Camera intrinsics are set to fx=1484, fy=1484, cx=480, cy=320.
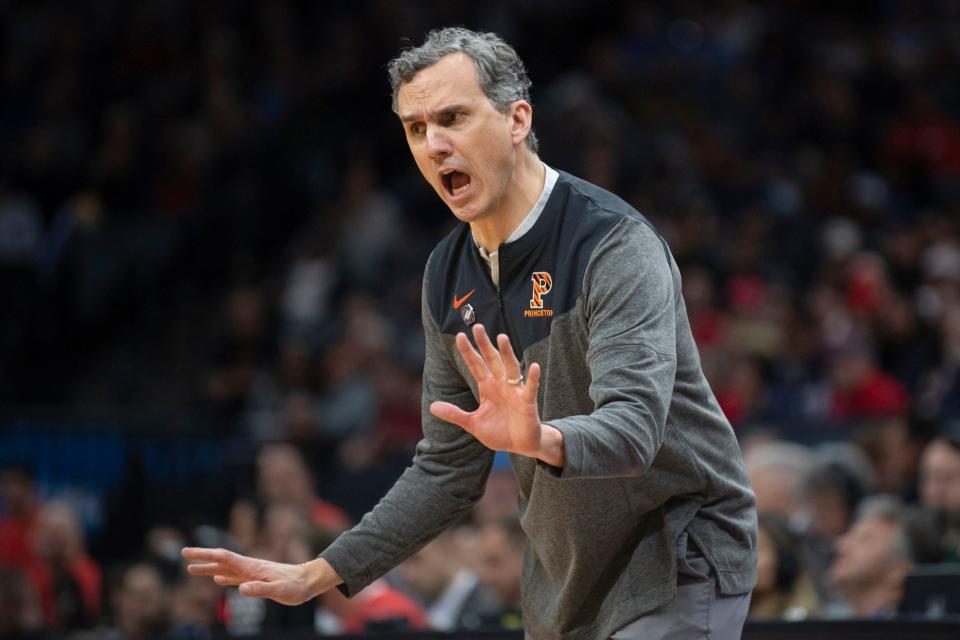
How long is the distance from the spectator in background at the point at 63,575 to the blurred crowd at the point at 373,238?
19mm

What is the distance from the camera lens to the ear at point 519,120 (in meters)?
3.02

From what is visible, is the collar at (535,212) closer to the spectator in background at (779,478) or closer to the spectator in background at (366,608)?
the spectator in background at (366,608)

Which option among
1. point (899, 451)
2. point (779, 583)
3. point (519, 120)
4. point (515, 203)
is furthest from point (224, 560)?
point (899, 451)

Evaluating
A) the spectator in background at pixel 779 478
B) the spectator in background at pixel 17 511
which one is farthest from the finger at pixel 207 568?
the spectator in background at pixel 17 511

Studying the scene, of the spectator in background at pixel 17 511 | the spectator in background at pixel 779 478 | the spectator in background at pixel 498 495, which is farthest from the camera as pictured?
the spectator in background at pixel 17 511

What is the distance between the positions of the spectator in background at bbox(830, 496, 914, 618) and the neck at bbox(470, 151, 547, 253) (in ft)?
9.94

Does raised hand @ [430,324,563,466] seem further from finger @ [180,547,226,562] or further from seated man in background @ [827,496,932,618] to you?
seated man in background @ [827,496,932,618]

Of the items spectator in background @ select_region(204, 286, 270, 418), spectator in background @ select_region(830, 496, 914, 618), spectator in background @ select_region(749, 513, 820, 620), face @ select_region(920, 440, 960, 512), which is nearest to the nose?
spectator in background @ select_region(749, 513, 820, 620)

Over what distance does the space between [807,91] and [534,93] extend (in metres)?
2.11

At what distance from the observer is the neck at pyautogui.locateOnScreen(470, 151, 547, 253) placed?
3.05m

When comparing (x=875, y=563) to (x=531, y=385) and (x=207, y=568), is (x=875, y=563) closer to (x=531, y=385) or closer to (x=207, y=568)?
(x=207, y=568)

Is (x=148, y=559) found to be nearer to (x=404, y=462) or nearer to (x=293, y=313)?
(x=404, y=462)

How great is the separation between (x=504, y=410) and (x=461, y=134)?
2.15 feet

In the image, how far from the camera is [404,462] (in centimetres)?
810
